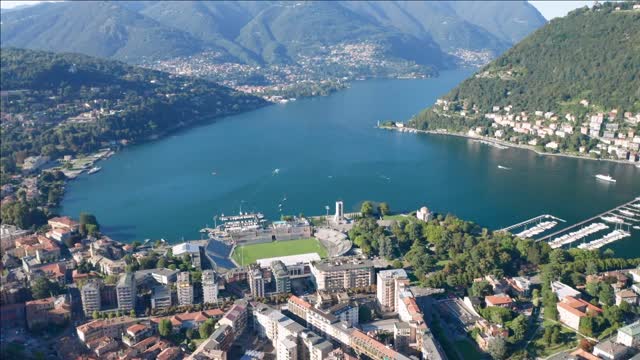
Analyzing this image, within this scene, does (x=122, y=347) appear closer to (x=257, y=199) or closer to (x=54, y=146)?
A: (x=257, y=199)

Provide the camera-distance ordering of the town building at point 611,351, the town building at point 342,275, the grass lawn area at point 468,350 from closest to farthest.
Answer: the town building at point 611,351 → the grass lawn area at point 468,350 → the town building at point 342,275

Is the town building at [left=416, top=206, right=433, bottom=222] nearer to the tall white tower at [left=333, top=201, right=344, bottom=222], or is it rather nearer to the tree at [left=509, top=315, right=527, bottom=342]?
the tall white tower at [left=333, top=201, right=344, bottom=222]

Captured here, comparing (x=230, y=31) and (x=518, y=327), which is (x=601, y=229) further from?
(x=230, y=31)

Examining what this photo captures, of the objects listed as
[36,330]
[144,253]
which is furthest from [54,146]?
[36,330]

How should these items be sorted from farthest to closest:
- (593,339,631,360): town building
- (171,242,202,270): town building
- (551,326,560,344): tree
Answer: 1. (171,242,202,270): town building
2. (551,326,560,344): tree
3. (593,339,631,360): town building

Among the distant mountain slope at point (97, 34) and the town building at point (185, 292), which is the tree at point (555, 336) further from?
the distant mountain slope at point (97, 34)

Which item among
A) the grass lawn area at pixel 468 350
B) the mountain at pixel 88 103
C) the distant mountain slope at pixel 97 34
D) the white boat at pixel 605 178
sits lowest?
the grass lawn area at pixel 468 350

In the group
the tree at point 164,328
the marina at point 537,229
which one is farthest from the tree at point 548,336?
the tree at point 164,328

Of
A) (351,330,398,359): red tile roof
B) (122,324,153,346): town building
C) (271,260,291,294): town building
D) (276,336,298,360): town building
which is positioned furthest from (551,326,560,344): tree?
(122,324,153,346): town building
